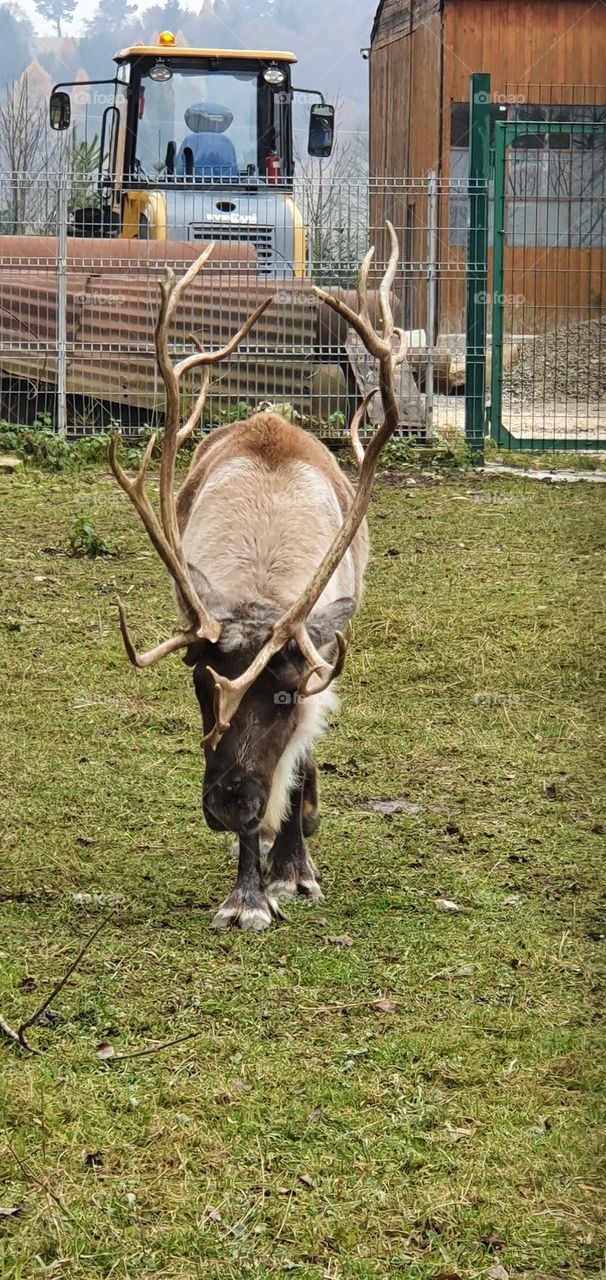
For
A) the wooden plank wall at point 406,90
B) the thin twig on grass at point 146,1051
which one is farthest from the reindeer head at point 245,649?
the wooden plank wall at point 406,90

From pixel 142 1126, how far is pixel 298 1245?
55 centimetres

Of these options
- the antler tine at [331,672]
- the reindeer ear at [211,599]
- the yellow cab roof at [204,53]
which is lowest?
the antler tine at [331,672]

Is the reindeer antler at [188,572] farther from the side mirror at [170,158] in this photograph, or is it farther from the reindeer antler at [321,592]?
the side mirror at [170,158]

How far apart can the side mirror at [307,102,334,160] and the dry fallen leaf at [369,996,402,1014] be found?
37.0 feet

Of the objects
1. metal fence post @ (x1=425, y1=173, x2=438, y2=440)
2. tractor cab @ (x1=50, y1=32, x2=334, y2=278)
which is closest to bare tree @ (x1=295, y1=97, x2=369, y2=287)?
metal fence post @ (x1=425, y1=173, x2=438, y2=440)

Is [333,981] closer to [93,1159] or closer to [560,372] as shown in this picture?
[93,1159]

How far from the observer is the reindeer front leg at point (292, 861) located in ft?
16.4

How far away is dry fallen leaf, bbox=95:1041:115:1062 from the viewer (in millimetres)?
3910

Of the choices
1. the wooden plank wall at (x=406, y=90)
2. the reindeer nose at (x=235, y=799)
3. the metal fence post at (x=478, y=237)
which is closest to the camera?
the reindeer nose at (x=235, y=799)

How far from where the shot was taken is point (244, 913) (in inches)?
185

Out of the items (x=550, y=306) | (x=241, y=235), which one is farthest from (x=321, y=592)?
(x=550, y=306)

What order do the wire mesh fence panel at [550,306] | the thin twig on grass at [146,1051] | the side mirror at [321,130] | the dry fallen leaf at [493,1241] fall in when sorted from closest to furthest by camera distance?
1. the dry fallen leaf at [493,1241]
2. the thin twig on grass at [146,1051]
3. the wire mesh fence panel at [550,306]
4. the side mirror at [321,130]

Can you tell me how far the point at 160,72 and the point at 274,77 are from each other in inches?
40.8

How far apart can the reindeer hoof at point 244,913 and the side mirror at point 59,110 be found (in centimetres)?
1029
